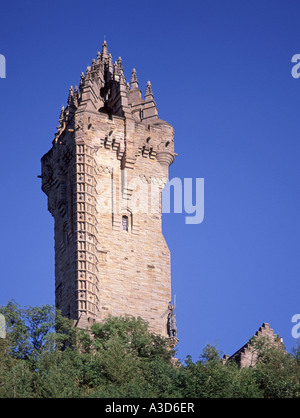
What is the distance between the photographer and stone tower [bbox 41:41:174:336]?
285ft

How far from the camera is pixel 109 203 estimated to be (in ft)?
296

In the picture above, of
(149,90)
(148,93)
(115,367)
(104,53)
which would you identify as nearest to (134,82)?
(149,90)

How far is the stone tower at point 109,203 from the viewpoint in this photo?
87.0m

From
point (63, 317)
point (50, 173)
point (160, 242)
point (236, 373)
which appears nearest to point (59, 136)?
point (50, 173)

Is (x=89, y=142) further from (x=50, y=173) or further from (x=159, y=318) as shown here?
(x=159, y=318)

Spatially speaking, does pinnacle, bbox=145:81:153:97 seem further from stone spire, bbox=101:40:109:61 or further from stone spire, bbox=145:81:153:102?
stone spire, bbox=101:40:109:61

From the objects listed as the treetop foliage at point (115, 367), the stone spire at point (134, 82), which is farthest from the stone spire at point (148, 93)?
the treetop foliage at point (115, 367)

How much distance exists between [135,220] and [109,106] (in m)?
9.16

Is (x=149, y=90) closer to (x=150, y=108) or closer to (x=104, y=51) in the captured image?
(x=150, y=108)

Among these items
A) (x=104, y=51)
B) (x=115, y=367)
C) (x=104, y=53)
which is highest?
(x=104, y=51)
